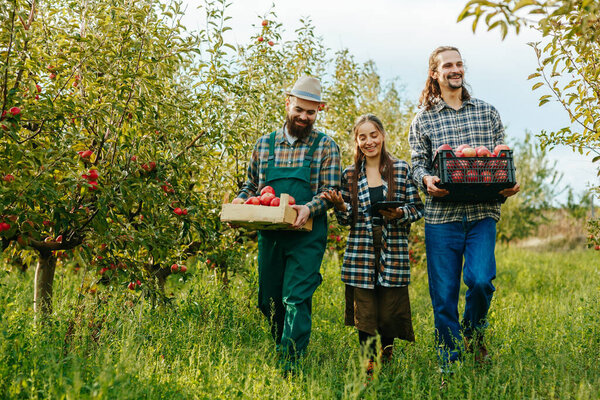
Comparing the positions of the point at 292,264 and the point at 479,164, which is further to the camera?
the point at 292,264

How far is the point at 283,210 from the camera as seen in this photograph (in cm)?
328

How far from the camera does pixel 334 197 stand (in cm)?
359

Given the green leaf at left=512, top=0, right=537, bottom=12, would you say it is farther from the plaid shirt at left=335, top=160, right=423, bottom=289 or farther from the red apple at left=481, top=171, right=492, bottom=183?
the plaid shirt at left=335, top=160, right=423, bottom=289

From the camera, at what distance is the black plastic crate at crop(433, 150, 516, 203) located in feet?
11.0

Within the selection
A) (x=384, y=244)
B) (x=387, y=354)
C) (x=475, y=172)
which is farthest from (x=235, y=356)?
(x=475, y=172)

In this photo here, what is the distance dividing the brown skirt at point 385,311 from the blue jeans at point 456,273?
21cm

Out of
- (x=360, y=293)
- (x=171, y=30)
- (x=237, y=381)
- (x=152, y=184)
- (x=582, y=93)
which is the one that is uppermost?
(x=171, y=30)

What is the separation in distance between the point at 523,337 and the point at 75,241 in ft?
11.7

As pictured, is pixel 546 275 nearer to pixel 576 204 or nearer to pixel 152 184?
Result: pixel 152 184

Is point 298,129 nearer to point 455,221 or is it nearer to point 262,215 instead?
point 262,215

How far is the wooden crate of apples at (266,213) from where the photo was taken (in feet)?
10.8

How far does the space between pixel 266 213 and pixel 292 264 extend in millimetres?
555

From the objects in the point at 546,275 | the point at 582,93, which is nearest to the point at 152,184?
the point at 582,93

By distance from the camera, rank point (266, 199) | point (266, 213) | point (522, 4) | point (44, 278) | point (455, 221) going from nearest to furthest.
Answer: point (522, 4)
point (266, 213)
point (266, 199)
point (455, 221)
point (44, 278)
